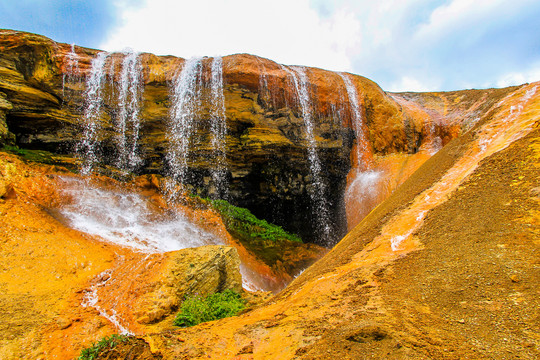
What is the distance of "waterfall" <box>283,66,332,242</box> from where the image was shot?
1427 centimetres

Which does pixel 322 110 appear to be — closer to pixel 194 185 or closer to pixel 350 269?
pixel 194 185

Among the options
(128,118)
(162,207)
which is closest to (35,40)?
(128,118)

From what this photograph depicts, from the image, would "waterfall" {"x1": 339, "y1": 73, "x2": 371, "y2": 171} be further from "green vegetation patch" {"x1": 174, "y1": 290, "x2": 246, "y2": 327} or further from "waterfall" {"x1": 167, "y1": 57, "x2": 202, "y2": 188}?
"green vegetation patch" {"x1": 174, "y1": 290, "x2": 246, "y2": 327}

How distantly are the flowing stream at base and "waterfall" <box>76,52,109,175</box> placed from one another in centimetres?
225

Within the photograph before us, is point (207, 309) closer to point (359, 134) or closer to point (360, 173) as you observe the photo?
point (360, 173)

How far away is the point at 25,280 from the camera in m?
5.60

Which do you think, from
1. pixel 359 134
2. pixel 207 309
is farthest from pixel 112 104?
pixel 359 134

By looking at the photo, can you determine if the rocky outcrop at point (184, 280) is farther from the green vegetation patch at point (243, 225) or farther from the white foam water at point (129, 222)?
the green vegetation patch at point (243, 225)

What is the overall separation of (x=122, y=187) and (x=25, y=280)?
595cm

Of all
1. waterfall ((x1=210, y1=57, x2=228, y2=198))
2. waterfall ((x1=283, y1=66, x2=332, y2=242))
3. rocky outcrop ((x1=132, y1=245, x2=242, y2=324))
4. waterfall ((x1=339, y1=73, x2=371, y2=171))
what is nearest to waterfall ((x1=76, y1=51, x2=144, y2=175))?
waterfall ((x1=210, y1=57, x2=228, y2=198))

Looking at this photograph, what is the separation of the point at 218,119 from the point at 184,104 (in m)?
1.60

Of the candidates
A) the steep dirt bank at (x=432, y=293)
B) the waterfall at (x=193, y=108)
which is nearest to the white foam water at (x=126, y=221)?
the waterfall at (x=193, y=108)

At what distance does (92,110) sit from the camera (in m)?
11.9

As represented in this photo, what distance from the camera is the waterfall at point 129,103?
12289 millimetres
